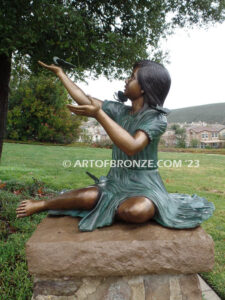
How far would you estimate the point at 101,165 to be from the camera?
26.3ft

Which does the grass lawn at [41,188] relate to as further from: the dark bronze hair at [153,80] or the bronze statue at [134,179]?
Answer: the dark bronze hair at [153,80]

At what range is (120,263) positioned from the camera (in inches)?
65.0

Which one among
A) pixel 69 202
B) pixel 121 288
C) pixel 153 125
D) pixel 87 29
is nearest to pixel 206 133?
pixel 87 29

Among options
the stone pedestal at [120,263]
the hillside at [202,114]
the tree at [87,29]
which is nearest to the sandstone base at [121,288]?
the stone pedestal at [120,263]

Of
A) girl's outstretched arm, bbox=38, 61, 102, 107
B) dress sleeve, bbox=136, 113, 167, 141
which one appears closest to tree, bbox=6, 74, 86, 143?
girl's outstretched arm, bbox=38, 61, 102, 107

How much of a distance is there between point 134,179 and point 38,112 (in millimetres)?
11905

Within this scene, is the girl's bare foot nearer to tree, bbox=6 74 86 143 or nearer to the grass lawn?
the grass lawn

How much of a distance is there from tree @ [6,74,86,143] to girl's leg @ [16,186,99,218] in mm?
10955

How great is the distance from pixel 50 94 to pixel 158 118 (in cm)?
1198

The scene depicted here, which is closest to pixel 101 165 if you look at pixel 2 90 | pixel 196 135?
pixel 2 90

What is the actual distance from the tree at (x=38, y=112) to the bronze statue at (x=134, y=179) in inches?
432

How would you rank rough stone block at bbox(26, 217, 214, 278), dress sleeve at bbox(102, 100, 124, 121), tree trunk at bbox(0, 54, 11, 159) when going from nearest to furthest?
rough stone block at bbox(26, 217, 214, 278) < dress sleeve at bbox(102, 100, 124, 121) < tree trunk at bbox(0, 54, 11, 159)

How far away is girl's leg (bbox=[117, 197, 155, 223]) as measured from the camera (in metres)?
1.69

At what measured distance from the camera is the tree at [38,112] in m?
12.9
